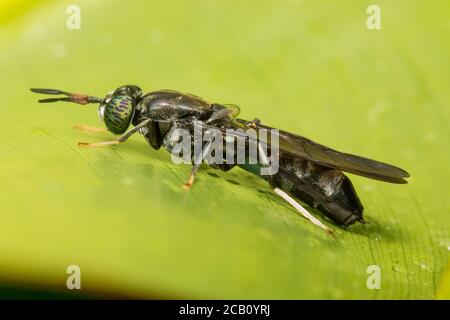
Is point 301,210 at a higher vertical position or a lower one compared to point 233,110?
lower

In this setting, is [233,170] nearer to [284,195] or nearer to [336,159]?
[284,195]

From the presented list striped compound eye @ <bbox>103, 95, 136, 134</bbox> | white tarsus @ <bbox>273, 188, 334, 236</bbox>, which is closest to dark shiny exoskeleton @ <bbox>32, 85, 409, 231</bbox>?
striped compound eye @ <bbox>103, 95, 136, 134</bbox>

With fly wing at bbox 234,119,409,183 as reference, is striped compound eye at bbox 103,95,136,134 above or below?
above

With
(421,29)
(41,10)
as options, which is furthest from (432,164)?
(41,10)

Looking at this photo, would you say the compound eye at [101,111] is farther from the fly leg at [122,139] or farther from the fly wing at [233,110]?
the fly wing at [233,110]


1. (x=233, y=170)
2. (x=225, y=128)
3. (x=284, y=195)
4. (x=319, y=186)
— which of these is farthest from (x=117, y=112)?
(x=319, y=186)

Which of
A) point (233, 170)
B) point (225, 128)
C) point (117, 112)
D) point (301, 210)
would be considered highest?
point (117, 112)

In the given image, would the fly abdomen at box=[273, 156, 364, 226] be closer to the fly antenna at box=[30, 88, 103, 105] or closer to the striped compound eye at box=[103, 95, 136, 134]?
the striped compound eye at box=[103, 95, 136, 134]
